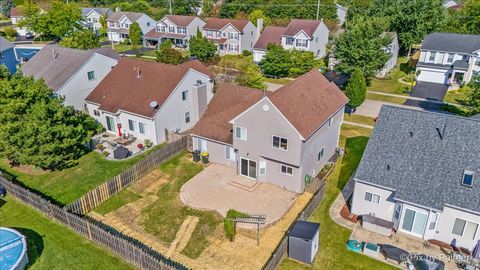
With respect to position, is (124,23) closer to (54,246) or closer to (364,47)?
(364,47)

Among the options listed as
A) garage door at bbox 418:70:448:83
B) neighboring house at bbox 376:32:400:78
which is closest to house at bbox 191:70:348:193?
neighboring house at bbox 376:32:400:78

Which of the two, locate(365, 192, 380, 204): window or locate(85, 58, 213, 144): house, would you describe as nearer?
locate(365, 192, 380, 204): window

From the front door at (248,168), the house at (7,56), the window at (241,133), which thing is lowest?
the front door at (248,168)

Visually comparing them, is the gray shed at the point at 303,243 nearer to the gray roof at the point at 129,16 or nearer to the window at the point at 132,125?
the window at the point at 132,125

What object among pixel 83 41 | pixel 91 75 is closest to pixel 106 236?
pixel 91 75

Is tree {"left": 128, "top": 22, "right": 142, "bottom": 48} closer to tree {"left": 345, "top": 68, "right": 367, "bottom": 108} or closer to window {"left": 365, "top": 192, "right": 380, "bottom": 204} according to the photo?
tree {"left": 345, "top": 68, "right": 367, "bottom": 108}

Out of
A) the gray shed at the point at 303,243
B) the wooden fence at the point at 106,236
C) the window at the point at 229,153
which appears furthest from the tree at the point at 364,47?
the wooden fence at the point at 106,236
